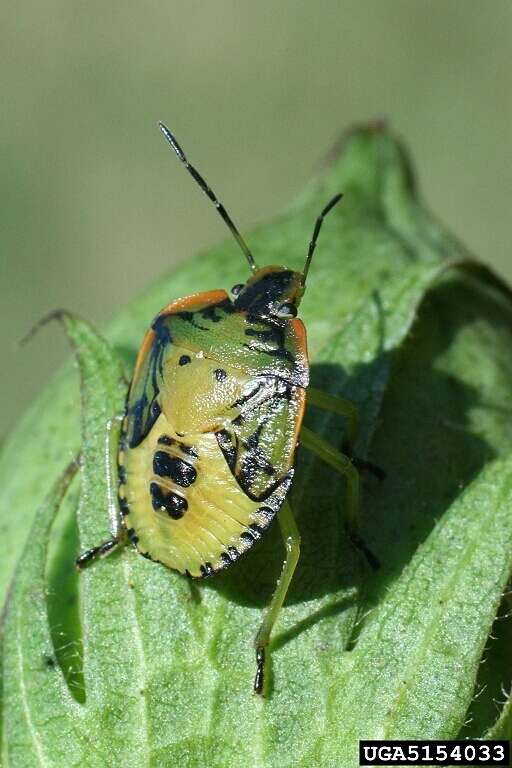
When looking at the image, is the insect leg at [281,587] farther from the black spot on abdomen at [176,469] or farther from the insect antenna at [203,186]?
the insect antenna at [203,186]

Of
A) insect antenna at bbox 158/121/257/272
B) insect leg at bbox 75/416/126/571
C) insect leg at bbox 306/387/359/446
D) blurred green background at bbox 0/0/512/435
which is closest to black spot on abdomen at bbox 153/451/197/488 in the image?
insect leg at bbox 75/416/126/571

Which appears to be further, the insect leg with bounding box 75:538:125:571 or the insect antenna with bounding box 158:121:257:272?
the insect antenna with bounding box 158:121:257:272

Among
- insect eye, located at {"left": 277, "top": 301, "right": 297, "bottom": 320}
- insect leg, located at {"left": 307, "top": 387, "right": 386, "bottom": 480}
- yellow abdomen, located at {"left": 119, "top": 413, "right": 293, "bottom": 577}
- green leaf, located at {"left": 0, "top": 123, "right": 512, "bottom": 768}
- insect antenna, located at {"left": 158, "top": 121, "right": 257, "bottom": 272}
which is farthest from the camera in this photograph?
insect antenna, located at {"left": 158, "top": 121, "right": 257, "bottom": 272}

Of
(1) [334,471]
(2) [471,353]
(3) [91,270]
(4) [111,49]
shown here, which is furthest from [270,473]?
(4) [111,49]

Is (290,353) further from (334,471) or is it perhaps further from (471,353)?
(471,353)

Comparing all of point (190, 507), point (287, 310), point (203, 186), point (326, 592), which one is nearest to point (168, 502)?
point (190, 507)

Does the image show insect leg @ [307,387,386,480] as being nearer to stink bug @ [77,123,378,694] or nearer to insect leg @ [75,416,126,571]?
stink bug @ [77,123,378,694]

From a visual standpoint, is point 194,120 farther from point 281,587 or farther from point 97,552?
point 281,587
